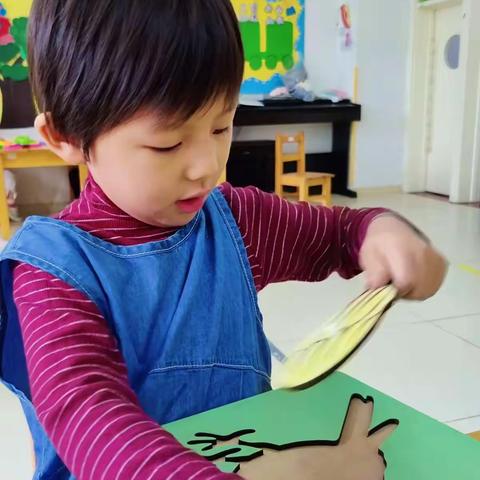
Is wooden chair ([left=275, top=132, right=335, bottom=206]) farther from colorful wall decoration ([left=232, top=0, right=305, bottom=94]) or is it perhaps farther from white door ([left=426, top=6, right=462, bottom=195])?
white door ([left=426, top=6, right=462, bottom=195])

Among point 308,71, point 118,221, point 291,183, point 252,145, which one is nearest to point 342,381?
point 118,221

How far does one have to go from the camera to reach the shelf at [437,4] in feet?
14.0

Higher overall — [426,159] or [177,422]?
[177,422]

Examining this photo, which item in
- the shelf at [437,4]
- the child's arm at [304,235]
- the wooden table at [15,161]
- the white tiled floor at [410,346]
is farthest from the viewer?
the shelf at [437,4]

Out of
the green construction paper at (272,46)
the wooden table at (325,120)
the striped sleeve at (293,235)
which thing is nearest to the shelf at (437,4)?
the wooden table at (325,120)

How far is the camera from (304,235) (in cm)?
67

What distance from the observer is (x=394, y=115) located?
4840 mm

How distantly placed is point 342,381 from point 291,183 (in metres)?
3.35

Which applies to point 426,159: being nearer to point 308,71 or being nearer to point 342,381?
point 308,71

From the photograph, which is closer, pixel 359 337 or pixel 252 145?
pixel 359 337

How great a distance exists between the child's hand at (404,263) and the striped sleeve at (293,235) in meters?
0.06

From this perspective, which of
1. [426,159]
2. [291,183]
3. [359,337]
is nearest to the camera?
[359,337]

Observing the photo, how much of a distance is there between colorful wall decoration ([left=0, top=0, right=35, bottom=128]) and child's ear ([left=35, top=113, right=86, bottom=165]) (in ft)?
12.6

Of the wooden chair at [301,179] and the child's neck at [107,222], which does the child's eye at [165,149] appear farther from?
the wooden chair at [301,179]
